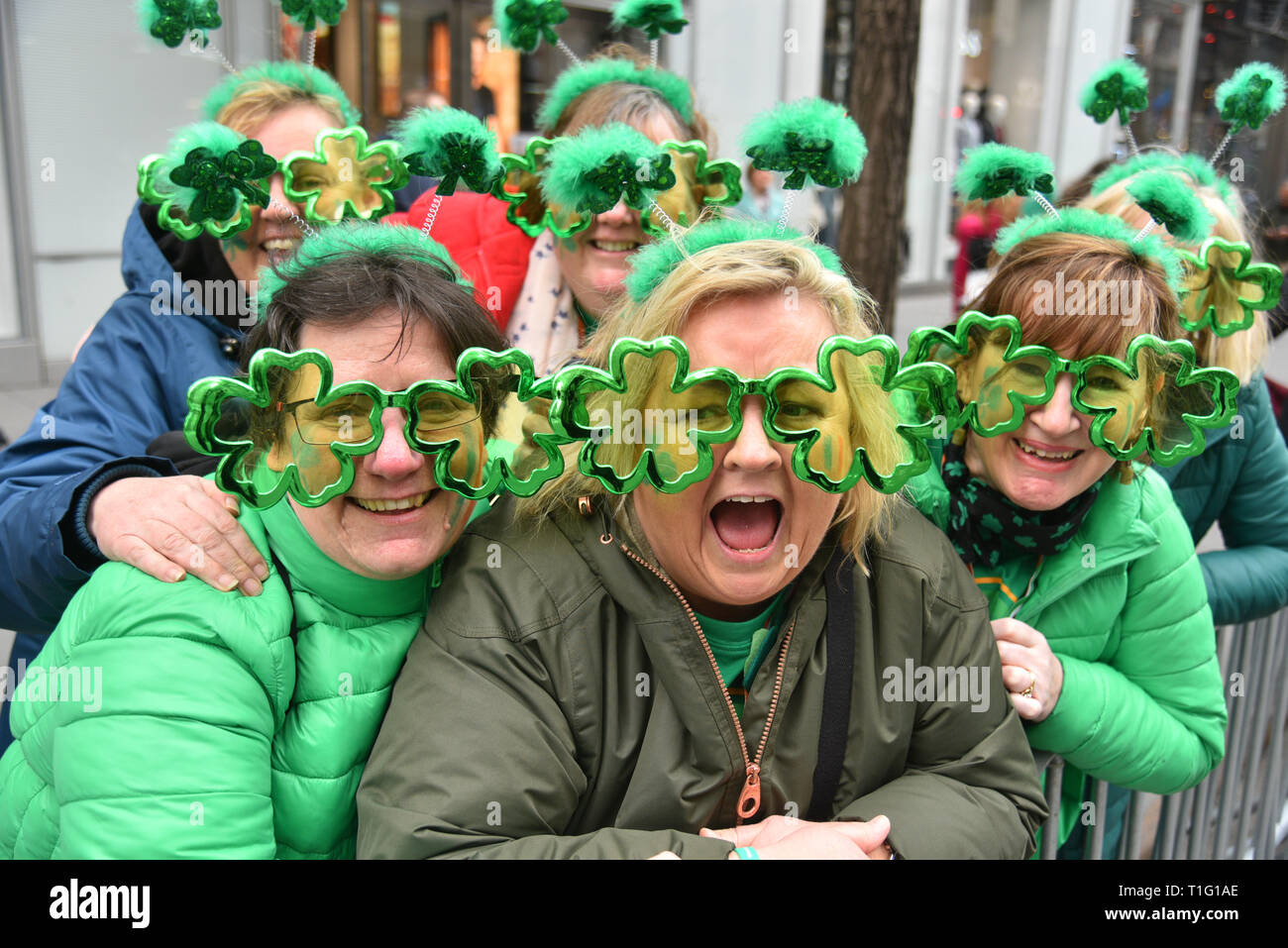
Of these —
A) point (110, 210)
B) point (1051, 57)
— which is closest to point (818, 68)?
point (1051, 57)

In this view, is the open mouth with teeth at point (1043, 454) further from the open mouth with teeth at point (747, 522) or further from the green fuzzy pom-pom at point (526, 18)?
the green fuzzy pom-pom at point (526, 18)

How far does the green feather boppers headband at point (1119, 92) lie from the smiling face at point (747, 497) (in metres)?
1.43

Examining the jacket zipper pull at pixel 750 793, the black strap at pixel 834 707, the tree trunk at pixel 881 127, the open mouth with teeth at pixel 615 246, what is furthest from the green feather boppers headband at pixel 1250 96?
the jacket zipper pull at pixel 750 793

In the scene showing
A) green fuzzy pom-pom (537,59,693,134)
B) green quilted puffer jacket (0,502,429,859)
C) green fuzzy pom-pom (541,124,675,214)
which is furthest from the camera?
green fuzzy pom-pom (537,59,693,134)

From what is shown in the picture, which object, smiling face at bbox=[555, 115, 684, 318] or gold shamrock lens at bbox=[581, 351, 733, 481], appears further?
smiling face at bbox=[555, 115, 684, 318]

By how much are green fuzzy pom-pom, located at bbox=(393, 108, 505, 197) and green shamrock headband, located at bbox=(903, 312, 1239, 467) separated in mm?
845

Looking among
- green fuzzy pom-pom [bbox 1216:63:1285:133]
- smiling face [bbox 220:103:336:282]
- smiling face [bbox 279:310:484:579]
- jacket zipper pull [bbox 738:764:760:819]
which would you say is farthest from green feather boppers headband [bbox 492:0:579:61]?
jacket zipper pull [bbox 738:764:760:819]

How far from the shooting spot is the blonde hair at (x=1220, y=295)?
7.41 feet

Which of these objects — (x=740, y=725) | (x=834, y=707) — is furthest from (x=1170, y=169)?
(x=740, y=725)

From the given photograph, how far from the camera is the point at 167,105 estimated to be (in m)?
7.63

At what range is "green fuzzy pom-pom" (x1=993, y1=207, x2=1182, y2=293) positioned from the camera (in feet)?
6.84

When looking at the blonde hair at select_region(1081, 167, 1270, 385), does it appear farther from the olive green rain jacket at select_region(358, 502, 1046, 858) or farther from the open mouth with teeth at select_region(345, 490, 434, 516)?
the open mouth with teeth at select_region(345, 490, 434, 516)
